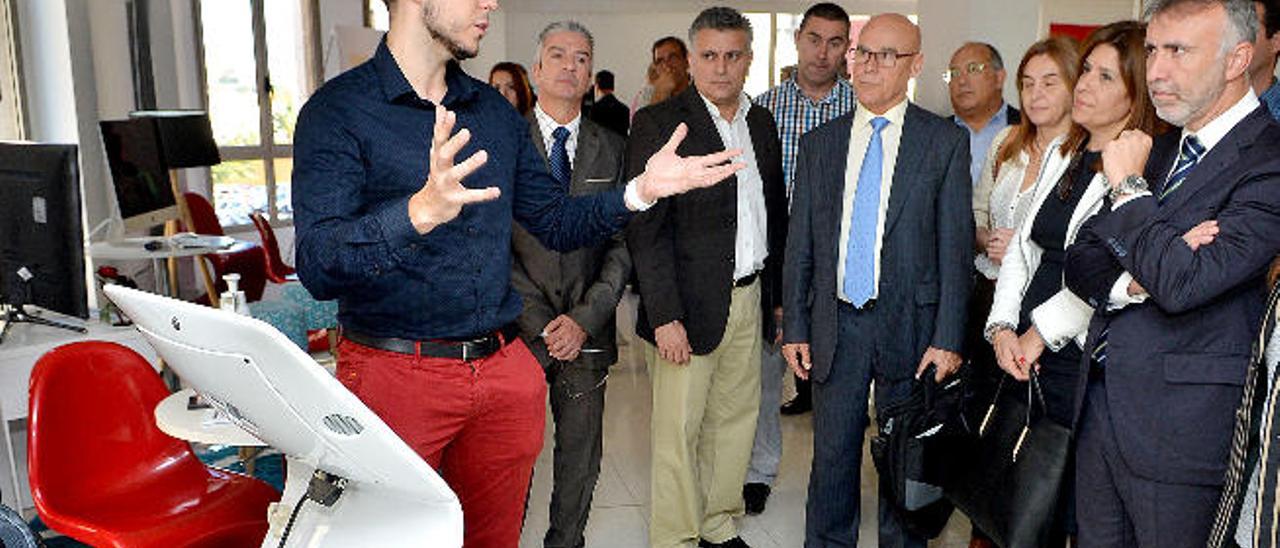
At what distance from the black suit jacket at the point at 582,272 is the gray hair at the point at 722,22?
453 millimetres

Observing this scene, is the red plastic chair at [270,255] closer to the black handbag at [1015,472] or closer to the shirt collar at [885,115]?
the shirt collar at [885,115]

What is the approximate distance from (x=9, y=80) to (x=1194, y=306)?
5.99 m

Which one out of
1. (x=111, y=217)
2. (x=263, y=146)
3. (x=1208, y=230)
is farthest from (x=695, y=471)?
(x=263, y=146)

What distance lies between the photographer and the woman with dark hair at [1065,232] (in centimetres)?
227

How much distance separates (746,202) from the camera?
9.77 feet

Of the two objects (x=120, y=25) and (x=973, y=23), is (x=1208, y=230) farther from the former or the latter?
(x=120, y=25)

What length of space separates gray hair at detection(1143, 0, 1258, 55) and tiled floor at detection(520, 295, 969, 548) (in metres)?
1.93

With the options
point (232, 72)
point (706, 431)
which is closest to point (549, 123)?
point (706, 431)

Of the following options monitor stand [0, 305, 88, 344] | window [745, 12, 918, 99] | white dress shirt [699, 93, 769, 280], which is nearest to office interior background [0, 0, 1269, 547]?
monitor stand [0, 305, 88, 344]

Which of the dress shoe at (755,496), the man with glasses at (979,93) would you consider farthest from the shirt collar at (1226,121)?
the man with glasses at (979,93)

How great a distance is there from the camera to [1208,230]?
5.83 ft

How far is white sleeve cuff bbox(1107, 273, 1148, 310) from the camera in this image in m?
1.93

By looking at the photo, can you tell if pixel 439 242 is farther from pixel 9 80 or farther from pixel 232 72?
pixel 232 72

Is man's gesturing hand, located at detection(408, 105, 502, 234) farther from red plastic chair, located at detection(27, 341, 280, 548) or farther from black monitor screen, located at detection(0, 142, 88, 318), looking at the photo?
black monitor screen, located at detection(0, 142, 88, 318)
